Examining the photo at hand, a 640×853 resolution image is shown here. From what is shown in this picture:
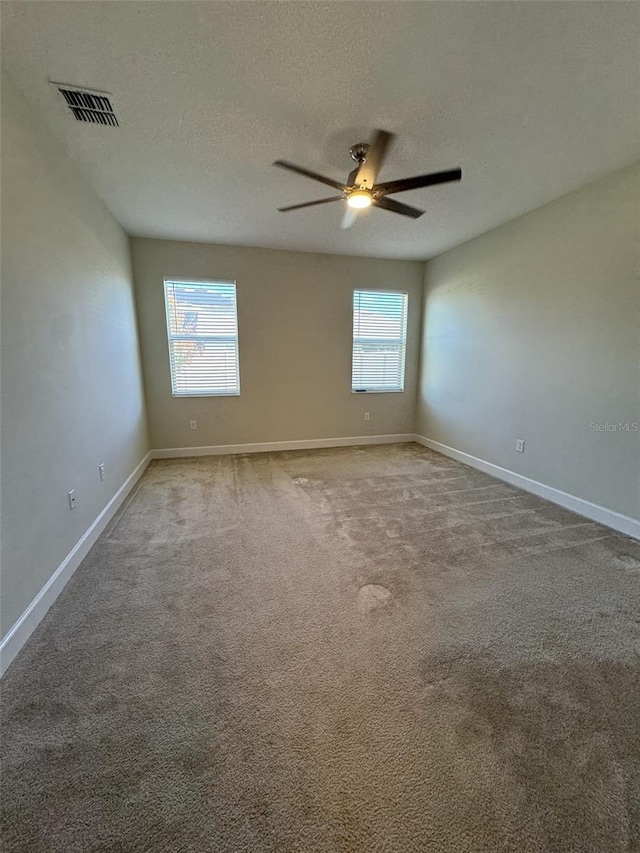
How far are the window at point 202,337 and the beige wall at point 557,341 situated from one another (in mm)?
2801

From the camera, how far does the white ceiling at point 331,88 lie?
133cm

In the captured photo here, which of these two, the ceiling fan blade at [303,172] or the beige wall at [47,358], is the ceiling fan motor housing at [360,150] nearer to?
the ceiling fan blade at [303,172]

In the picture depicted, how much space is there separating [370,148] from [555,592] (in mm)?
2727

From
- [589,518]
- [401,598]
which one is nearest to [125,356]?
[401,598]

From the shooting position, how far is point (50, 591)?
5.71ft

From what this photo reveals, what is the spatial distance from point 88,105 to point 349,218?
2034 millimetres

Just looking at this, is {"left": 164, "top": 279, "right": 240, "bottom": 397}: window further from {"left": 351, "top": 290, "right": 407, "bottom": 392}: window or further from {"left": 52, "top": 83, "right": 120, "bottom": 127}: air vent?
{"left": 52, "top": 83, "right": 120, "bottom": 127}: air vent

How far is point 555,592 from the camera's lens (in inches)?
72.7

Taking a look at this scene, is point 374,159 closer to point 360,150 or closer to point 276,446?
point 360,150

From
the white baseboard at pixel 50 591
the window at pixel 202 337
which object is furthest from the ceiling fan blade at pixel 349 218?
the white baseboard at pixel 50 591

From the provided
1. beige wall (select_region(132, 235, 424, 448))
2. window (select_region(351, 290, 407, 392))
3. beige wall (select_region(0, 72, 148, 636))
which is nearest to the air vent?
beige wall (select_region(0, 72, 148, 636))

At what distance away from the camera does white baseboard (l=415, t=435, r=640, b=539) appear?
8.06 ft

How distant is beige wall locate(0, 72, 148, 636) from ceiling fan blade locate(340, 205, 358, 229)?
2.06 metres

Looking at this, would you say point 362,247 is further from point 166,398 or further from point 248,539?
point 248,539
